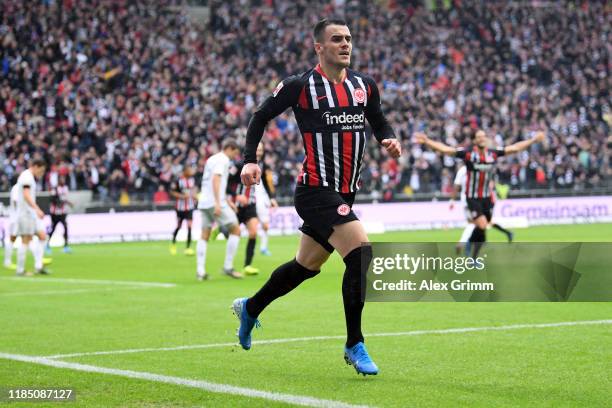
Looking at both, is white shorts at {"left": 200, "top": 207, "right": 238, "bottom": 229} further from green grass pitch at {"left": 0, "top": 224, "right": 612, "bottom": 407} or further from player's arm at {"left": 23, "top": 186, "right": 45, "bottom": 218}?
player's arm at {"left": 23, "top": 186, "right": 45, "bottom": 218}

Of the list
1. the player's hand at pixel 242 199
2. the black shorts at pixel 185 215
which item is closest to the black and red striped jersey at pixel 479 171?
the player's hand at pixel 242 199

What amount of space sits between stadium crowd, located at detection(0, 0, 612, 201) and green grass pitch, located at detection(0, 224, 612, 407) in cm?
1384

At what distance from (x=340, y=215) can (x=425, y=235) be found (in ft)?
76.2

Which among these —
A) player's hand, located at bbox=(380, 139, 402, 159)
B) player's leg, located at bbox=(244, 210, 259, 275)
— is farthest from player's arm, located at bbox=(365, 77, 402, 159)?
player's leg, located at bbox=(244, 210, 259, 275)

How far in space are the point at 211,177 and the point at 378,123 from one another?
9956 mm

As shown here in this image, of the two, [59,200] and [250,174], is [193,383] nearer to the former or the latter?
[250,174]

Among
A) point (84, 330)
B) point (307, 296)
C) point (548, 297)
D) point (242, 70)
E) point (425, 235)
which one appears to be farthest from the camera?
point (242, 70)

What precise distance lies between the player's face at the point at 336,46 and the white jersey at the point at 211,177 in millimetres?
9837

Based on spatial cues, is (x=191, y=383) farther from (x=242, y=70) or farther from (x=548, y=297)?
(x=242, y=70)

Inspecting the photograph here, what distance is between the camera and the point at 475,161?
1881cm

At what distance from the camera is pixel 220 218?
1769cm

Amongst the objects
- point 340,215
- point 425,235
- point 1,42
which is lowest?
point 425,235

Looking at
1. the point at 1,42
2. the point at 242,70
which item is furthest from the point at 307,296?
the point at 242,70

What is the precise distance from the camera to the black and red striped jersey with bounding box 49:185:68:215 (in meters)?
25.6
